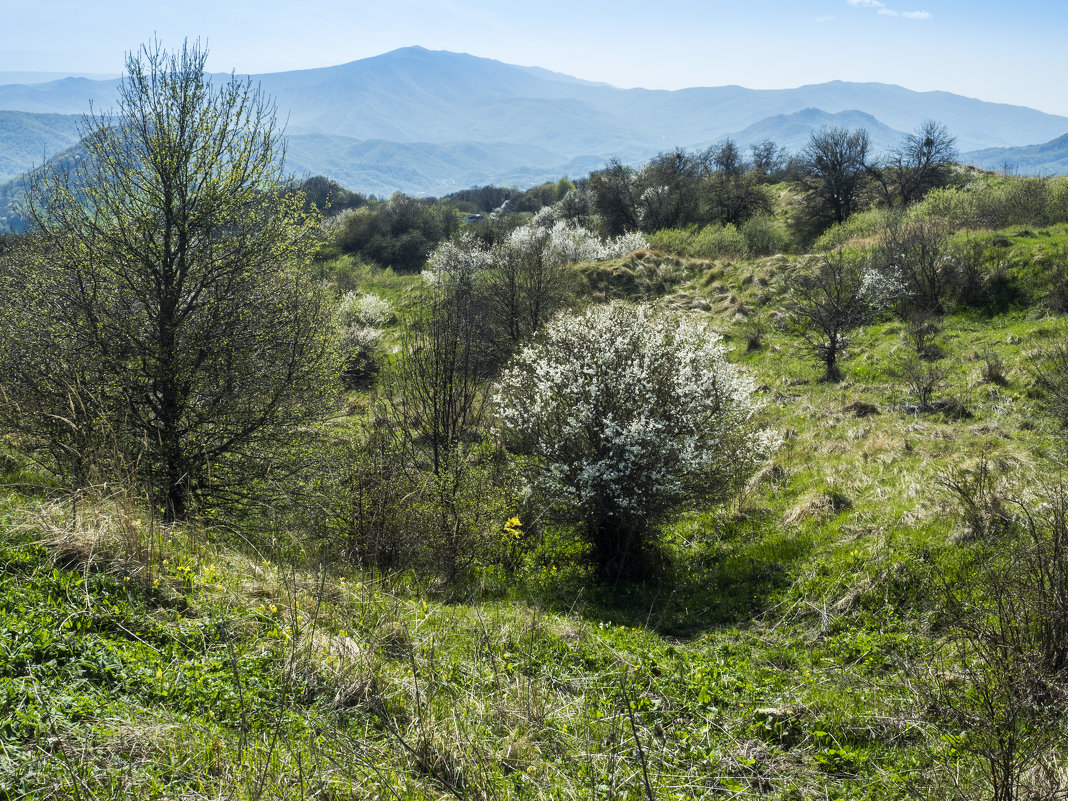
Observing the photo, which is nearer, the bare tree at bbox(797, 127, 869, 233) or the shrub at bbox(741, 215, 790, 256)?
the shrub at bbox(741, 215, 790, 256)

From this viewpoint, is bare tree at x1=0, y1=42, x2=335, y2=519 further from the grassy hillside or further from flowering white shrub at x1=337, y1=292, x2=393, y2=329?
flowering white shrub at x1=337, y1=292, x2=393, y2=329

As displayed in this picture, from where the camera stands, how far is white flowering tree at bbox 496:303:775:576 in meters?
7.57

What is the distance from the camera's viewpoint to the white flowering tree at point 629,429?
7.57 metres

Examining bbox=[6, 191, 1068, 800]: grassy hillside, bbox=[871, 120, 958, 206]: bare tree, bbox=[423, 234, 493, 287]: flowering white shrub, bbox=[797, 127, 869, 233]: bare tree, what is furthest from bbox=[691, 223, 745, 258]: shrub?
bbox=[6, 191, 1068, 800]: grassy hillside

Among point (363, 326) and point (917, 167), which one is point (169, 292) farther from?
point (917, 167)

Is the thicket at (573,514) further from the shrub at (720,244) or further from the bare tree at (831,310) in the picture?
the shrub at (720,244)

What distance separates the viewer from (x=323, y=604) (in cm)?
459

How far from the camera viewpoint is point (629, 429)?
7469mm

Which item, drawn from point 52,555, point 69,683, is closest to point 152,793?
point 69,683

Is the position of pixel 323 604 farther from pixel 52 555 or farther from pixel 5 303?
pixel 5 303

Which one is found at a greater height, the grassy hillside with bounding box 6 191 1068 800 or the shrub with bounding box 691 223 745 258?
the shrub with bounding box 691 223 745 258

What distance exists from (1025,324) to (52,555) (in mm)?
22206

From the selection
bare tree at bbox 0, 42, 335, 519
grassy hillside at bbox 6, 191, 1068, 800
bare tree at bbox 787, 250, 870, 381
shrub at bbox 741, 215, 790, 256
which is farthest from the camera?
shrub at bbox 741, 215, 790, 256

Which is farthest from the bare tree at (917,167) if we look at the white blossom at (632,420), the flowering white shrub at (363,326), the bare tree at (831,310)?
the white blossom at (632,420)
